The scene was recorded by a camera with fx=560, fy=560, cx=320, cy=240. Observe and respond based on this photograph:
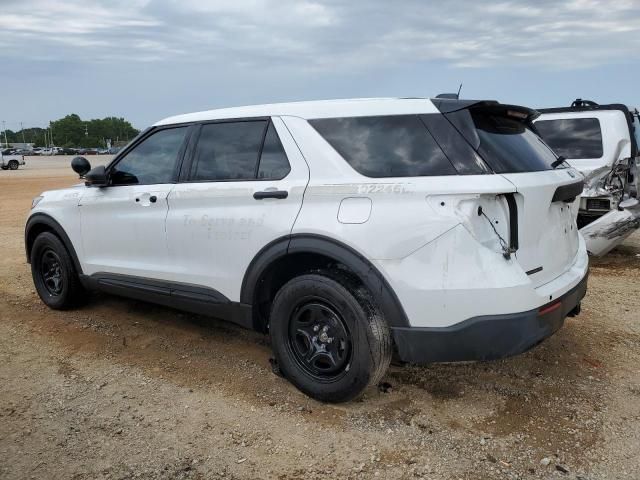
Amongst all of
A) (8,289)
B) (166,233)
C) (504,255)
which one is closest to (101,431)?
(166,233)

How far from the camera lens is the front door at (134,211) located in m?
4.12

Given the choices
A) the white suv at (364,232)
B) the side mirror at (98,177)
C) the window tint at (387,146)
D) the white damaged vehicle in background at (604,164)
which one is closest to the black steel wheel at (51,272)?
the side mirror at (98,177)

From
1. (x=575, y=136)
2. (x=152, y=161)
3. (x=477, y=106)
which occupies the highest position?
(x=477, y=106)

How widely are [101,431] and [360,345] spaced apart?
1.52m

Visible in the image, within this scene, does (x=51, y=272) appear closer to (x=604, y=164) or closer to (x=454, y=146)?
(x=454, y=146)

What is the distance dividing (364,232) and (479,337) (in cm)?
81

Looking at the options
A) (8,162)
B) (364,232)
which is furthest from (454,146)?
(8,162)

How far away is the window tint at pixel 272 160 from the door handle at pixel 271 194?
108mm

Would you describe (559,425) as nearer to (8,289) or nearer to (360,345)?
(360,345)

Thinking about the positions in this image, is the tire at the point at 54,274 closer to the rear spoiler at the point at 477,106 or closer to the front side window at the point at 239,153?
the front side window at the point at 239,153

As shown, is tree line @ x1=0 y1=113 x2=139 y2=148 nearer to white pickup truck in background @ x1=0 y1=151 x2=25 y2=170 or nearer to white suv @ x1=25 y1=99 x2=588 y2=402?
white pickup truck in background @ x1=0 y1=151 x2=25 y2=170

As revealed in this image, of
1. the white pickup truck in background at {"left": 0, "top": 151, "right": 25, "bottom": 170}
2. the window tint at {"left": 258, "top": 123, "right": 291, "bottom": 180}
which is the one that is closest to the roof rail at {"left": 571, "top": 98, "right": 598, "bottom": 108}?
the window tint at {"left": 258, "top": 123, "right": 291, "bottom": 180}

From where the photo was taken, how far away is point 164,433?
10.1ft

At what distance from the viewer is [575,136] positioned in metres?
7.20
